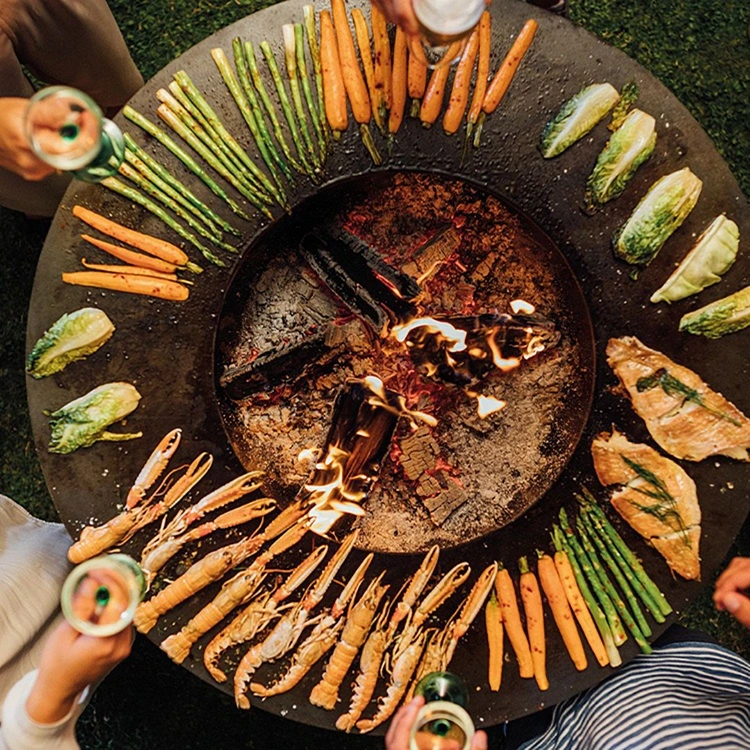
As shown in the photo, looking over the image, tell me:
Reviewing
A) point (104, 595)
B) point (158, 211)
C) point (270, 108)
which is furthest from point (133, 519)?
point (270, 108)

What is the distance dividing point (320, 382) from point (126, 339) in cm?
89

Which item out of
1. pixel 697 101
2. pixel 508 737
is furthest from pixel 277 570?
pixel 697 101

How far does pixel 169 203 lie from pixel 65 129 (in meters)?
0.52

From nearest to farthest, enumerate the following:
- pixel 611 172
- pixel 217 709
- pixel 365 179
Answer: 1. pixel 611 172
2. pixel 365 179
3. pixel 217 709

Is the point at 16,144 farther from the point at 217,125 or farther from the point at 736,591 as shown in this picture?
the point at 736,591

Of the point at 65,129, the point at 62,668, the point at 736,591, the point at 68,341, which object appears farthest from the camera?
the point at 68,341

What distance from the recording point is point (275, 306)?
3.28 m

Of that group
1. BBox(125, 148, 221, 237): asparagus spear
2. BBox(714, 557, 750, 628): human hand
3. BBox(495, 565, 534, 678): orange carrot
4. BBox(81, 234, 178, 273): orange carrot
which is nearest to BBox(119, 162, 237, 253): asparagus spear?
BBox(125, 148, 221, 237): asparagus spear

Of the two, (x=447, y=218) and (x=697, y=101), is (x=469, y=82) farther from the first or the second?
(x=697, y=101)

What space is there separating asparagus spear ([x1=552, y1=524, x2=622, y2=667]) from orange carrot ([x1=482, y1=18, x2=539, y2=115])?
1728 millimetres

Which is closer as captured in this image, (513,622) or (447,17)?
(447,17)

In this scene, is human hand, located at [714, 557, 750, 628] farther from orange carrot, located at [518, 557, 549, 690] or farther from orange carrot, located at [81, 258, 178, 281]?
orange carrot, located at [81, 258, 178, 281]

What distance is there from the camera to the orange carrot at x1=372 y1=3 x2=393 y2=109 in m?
2.80

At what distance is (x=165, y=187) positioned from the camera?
2793mm
